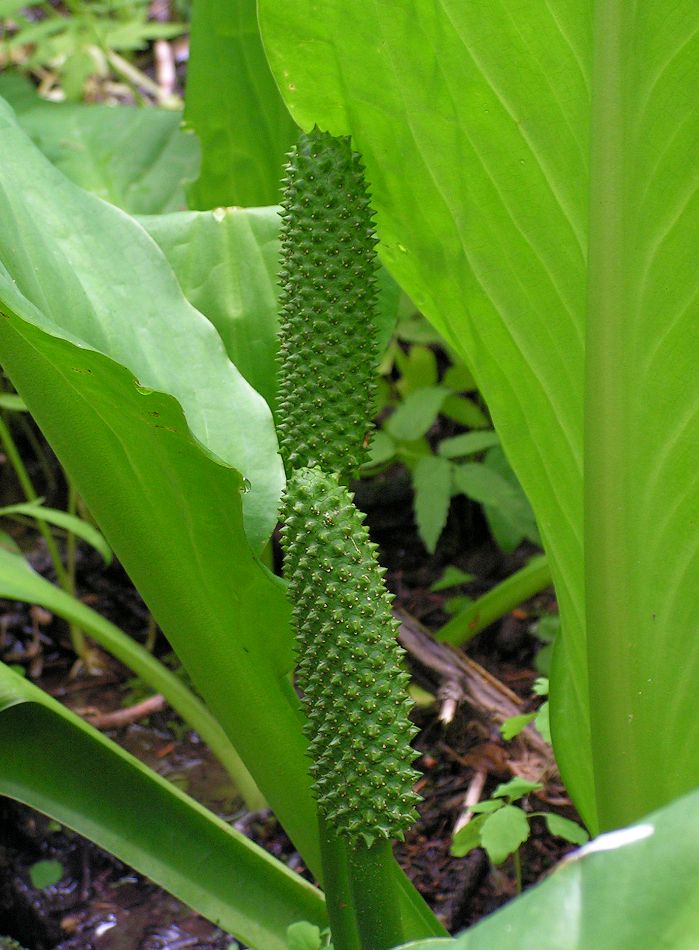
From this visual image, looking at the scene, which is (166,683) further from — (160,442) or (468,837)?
(160,442)

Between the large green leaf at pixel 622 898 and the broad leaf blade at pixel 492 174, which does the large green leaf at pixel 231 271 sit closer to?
the broad leaf blade at pixel 492 174

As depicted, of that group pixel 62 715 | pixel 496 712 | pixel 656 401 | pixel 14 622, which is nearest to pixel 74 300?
pixel 62 715

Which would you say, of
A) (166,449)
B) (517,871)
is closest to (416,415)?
(517,871)

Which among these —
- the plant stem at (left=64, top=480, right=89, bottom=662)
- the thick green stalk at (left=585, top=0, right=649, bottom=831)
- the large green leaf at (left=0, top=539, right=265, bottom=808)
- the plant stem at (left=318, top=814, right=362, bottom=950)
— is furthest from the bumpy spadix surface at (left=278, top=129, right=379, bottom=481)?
the plant stem at (left=64, top=480, right=89, bottom=662)

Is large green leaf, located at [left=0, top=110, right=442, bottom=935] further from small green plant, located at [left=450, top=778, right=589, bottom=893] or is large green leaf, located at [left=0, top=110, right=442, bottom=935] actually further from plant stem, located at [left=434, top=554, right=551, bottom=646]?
plant stem, located at [left=434, top=554, right=551, bottom=646]

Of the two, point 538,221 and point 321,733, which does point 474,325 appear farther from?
point 321,733

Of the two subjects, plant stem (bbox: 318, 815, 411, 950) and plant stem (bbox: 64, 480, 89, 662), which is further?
plant stem (bbox: 64, 480, 89, 662)
